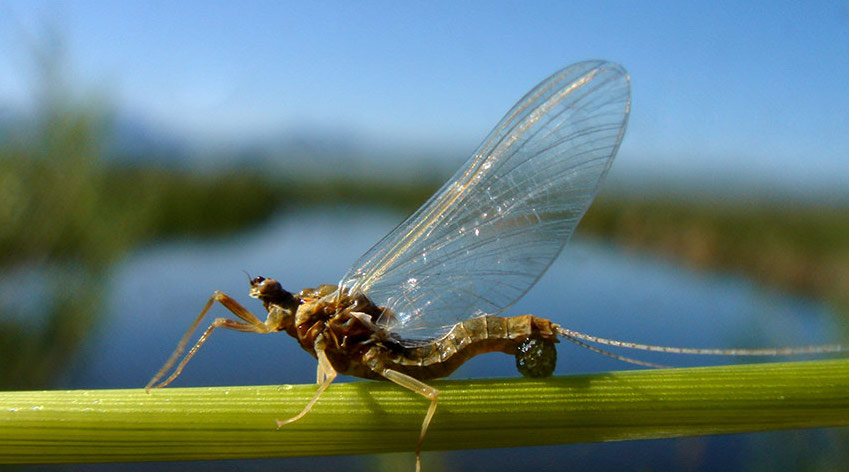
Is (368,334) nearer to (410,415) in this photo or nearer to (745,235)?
(410,415)

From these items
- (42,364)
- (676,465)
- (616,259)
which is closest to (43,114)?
(42,364)

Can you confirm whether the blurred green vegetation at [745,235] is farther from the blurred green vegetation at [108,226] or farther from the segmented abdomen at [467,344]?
the segmented abdomen at [467,344]

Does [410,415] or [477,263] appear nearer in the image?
[410,415]

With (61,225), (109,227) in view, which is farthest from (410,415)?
(109,227)

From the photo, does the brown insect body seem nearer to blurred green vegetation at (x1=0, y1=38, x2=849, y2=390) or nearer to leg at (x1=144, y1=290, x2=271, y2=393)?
leg at (x1=144, y1=290, x2=271, y2=393)

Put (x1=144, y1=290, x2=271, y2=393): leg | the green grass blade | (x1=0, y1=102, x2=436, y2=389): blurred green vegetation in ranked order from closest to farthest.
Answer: the green grass blade, (x1=144, y1=290, x2=271, y2=393): leg, (x1=0, y1=102, x2=436, y2=389): blurred green vegetation

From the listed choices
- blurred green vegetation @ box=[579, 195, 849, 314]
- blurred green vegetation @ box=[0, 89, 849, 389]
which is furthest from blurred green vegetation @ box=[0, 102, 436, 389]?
blurred green vegetation @ box=[579, 195, 849, 314]

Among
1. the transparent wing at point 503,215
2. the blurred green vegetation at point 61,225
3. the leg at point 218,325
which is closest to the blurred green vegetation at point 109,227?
the blurred green vegetation at point 61,225

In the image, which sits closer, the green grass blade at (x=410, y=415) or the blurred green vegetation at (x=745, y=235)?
the green grass blade at (x=410, y=415)
